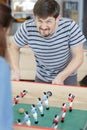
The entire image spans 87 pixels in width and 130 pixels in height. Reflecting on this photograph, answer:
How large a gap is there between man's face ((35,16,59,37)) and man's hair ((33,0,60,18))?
0.03 metres

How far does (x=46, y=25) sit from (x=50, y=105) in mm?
545

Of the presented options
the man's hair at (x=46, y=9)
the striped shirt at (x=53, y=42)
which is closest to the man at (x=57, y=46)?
the striped shirt at (x=53, y=42)

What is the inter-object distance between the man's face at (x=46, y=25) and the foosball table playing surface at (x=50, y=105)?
1.21 ft

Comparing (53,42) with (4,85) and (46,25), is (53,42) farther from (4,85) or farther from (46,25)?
(4,85)

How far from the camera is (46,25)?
242 cm

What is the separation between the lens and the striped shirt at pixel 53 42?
2604 mm

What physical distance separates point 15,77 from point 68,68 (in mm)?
402

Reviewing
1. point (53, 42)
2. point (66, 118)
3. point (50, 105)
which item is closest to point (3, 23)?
point (66, 118)

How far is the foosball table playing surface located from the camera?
6.93 ft

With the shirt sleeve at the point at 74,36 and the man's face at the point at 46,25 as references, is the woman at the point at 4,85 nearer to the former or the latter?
the man's face at the point at 46,25

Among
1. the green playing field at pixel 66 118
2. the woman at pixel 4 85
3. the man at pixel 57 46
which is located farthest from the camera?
the man at pixel 57 46

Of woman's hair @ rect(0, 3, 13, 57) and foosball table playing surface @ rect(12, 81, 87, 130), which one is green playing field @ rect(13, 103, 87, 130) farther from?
woman's hair @ rect(0, 3, 13, 57)

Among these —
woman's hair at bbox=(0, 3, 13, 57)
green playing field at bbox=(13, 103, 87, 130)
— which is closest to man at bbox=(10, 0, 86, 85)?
green playing field at bbox=(13, 103, 87, 130)

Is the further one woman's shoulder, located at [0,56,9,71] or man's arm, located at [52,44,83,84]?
man's arm, located at [52,44,83,84]
